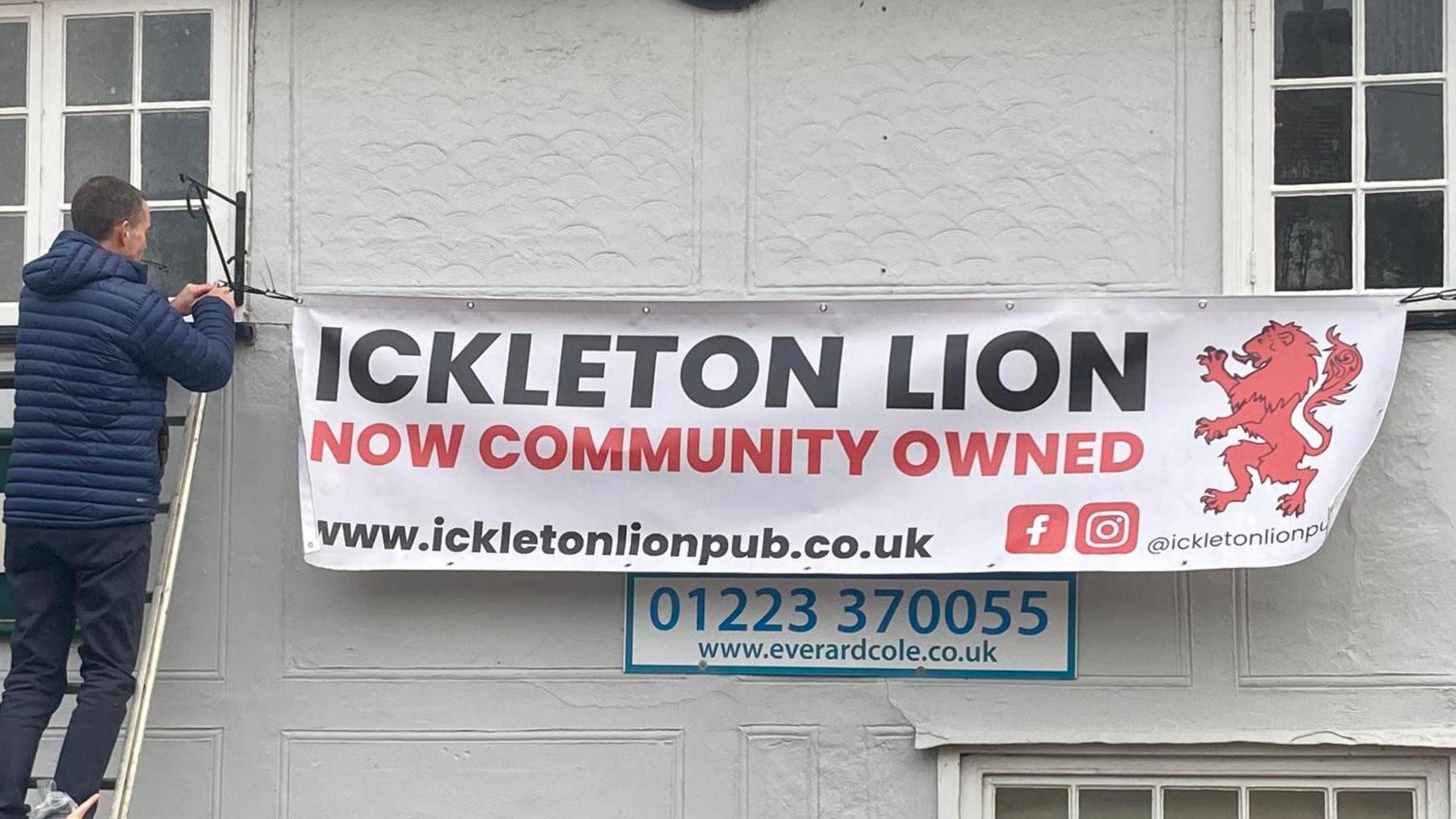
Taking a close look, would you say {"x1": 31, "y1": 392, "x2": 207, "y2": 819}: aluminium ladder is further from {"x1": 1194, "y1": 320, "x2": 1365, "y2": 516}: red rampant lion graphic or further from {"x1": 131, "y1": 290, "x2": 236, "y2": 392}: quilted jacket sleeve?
{"x1": 1194, "y1": 320, "x2": 1365, "y2": 516}: red rampant lion graphic

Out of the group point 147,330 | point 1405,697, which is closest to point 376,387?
point 147,330

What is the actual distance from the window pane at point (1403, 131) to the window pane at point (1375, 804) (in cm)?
203

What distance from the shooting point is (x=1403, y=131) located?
20.2ft

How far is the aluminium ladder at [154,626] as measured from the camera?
18.1ft

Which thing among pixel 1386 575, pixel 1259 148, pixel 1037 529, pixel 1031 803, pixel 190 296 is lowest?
pixel 1031 803

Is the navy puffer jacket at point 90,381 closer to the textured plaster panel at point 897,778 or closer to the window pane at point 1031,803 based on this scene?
the textured plaster panel at point 897,778

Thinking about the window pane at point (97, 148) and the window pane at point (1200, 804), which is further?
the window pane at point (97, 148)

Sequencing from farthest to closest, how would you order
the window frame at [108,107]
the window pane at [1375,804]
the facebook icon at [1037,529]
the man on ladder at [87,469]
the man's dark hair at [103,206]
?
1. the window frame at [108,107]
2. the window pane at [1375,804]
3. the facebook icon at [1037,529]
4. the man's dark hair at [103,206]
5. the man on ladder at [87,469]

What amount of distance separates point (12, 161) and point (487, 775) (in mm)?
2773

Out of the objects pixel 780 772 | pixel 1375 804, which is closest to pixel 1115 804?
pixel 1375 804

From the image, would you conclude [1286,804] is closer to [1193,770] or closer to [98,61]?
[1193,770]

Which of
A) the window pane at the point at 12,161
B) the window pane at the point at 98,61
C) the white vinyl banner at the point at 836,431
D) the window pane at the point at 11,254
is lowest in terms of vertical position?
the white vinyl banner at the point at 836,431

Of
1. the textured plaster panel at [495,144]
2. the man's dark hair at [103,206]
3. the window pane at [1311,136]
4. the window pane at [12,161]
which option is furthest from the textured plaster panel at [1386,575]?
the window pane at [12,161]

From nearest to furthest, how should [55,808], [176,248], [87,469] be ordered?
[55,808], [87,469], [176,248]
